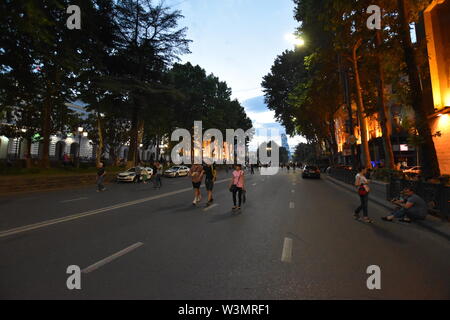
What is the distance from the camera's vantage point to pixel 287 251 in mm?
4965

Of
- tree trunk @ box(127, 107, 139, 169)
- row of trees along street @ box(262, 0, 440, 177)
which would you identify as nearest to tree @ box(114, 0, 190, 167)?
tree trunk @ box(127, 107, 139, 169)

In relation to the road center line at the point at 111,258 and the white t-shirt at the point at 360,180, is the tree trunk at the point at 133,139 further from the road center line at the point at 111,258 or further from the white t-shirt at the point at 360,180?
the white t-shirt at the point at 360,180

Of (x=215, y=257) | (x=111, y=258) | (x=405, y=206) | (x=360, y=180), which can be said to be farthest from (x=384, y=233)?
(x=111, y=258)

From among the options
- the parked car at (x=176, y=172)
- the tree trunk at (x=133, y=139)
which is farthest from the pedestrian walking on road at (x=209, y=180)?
the parked car at (x=176, y=172)

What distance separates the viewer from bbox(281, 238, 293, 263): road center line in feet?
14.9

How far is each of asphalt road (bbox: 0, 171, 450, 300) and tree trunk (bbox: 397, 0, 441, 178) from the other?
3790 millimetres

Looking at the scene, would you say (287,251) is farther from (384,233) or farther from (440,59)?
(440,59)

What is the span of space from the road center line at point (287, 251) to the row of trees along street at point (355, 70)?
7178 millimetres

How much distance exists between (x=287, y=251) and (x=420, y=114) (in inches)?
329

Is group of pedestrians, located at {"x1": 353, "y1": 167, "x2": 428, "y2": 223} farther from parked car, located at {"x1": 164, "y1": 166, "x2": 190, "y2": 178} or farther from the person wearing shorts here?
parked car, located at {"x1": 164, "y1": 166, "x2": 190, "y2": 178}

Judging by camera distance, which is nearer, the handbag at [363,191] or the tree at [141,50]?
the handbag at [363,191]

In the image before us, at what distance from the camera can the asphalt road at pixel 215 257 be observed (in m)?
3.32
